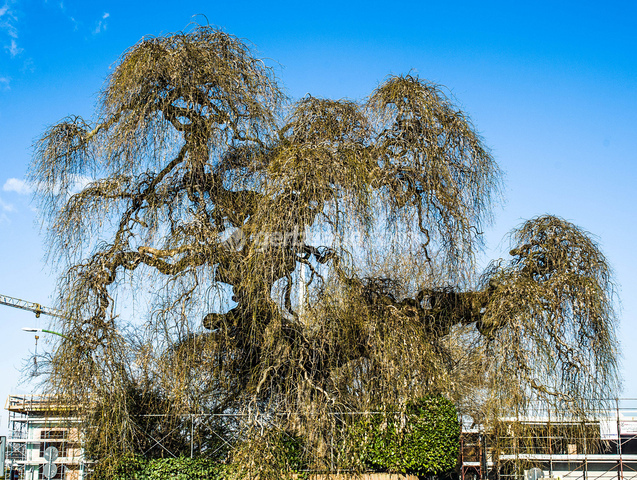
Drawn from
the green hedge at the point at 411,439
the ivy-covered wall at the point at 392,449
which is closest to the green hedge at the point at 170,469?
the ivy-covered wall at the point at 392,449

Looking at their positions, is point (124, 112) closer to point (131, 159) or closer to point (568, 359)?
point (131, 159)

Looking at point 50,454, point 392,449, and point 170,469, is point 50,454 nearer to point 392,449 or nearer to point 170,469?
point 170,469

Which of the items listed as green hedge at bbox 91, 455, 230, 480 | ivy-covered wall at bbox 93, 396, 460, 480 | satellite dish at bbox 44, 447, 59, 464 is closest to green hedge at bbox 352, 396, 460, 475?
ivy-covered wall at bbox 93, 396, 460, 480

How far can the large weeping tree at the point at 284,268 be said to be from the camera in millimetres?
8578

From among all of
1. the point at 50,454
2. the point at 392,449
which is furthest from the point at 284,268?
the point at 50,454

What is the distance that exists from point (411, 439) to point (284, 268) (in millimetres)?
3479

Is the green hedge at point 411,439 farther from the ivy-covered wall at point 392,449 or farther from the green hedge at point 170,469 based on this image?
the green hedge at point 170,469

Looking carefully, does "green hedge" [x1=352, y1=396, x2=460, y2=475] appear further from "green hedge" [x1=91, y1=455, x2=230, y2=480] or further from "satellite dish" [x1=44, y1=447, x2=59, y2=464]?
"satellite dish" [x1=44, y1=447, x2=59, y2=464]

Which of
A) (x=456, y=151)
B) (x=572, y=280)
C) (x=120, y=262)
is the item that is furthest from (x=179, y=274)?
(x=572, y=280)

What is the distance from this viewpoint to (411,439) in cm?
944

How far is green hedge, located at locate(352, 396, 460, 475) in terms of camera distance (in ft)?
30.7

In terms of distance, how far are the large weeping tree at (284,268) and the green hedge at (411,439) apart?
271 millimetres

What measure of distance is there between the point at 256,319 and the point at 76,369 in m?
2.59

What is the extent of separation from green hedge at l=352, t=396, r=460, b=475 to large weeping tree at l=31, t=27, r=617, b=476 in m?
0.27
